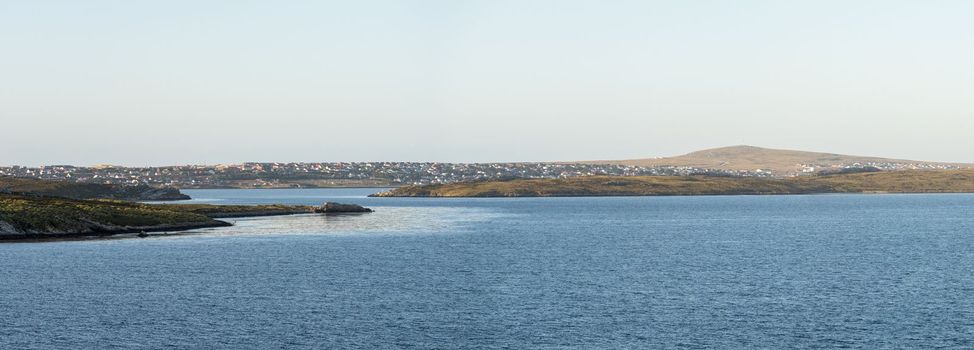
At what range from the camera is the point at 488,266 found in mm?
107125

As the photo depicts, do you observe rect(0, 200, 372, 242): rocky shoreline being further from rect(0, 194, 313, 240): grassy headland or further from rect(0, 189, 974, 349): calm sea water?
rect(0, 189, 974, 349): calm sea water

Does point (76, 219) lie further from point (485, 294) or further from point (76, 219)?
point (485, 294)

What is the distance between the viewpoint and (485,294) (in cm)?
8331

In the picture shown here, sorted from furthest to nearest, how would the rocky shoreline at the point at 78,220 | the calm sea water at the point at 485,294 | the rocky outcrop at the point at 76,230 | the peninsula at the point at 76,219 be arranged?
1. the peninsula at the point at 76,219
2. the rocky shoreline at the point at 78,220
3. the rocky outcrop at the point at 76,230
4. the calm sea water at the point at 485,294

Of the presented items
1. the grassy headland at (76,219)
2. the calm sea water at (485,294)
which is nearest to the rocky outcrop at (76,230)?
the grassy headland at (76,219)

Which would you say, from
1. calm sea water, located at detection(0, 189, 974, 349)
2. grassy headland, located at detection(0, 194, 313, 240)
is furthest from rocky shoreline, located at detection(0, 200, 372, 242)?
calm sea water, located at detection(0, 189, 974, 349)

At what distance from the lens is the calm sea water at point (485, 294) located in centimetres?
6350

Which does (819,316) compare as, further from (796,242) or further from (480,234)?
(480,234)

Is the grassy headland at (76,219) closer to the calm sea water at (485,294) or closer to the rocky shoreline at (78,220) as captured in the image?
the rocky shoreline at (78,220)

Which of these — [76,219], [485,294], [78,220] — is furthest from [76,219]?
[485,294]

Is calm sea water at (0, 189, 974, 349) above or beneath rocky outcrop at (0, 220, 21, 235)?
beneath

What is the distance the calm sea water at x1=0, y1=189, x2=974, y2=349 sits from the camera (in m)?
63.5

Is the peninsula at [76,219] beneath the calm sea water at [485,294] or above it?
above

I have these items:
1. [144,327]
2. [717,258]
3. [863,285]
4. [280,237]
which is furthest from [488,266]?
[280,237]
